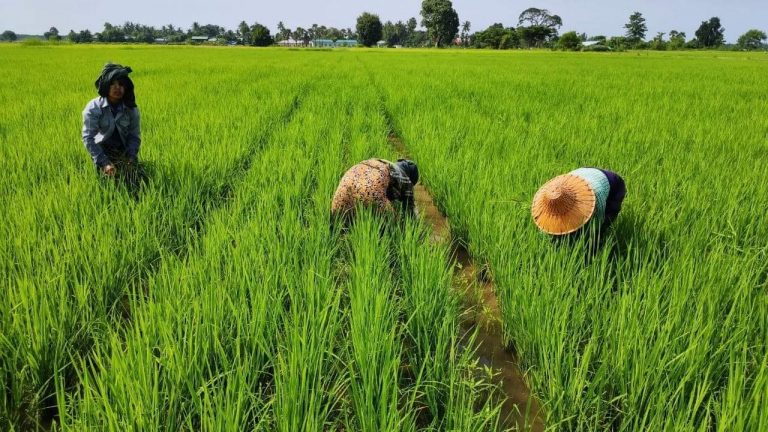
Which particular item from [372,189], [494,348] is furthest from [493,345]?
[372,189]

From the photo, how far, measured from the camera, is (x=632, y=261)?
182 cm

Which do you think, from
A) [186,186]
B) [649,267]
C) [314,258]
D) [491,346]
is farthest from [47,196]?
[649,267]

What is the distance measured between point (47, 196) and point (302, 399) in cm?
206

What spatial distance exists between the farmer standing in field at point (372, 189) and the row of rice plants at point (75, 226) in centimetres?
67

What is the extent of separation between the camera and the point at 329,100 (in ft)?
20.6

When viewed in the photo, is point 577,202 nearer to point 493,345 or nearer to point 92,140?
point 493,345

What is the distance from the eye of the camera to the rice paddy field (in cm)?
104

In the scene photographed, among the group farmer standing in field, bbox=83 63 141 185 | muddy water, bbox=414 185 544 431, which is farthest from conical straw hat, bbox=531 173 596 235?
farmer standing in field, bbox=83 63 141 185

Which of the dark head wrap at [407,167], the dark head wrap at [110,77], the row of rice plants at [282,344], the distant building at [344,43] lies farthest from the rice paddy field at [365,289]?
the distant building at [344,43]

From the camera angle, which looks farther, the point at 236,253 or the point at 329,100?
the point at 329,100

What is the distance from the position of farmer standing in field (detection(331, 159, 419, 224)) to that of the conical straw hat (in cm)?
64

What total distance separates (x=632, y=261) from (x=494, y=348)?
758 mm

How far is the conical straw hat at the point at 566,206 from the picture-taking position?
1701 mm

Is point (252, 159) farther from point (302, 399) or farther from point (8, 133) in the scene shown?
point (302, 399)
